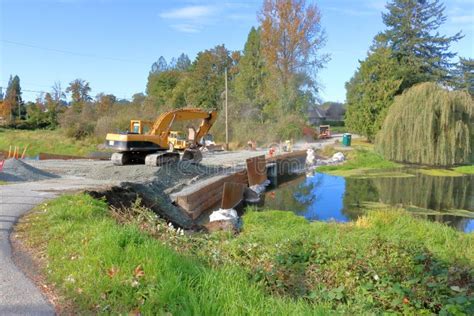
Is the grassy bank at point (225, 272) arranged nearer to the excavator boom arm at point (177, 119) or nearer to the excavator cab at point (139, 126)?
the excavator boom arm at point (177, 119)

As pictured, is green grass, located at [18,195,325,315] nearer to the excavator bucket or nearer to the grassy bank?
the grassy bank

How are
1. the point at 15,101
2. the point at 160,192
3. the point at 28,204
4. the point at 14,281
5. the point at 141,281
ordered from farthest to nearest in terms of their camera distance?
the point at 15,101
the point at 160,192
the point at 28,204
the point at 14,281
the point at 141,281

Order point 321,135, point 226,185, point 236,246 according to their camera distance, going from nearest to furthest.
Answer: point 236,246 < point 226,185 < point 321,135

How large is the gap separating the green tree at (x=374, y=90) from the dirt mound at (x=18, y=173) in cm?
2937

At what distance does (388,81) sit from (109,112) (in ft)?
86.5

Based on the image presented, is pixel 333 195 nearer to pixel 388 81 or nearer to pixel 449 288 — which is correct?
pixel 449 288

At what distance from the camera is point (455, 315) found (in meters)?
4.12

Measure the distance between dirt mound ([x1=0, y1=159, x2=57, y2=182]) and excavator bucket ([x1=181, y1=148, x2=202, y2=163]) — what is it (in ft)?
20.1

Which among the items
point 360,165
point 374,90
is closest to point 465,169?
point 360,165

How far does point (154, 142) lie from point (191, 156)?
2.45 metres

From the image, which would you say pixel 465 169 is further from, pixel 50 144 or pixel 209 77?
pixel 209 77

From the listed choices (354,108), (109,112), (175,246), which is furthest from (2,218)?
(354,108)

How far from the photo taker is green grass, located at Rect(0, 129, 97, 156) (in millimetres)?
32028

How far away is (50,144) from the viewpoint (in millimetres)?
33469
